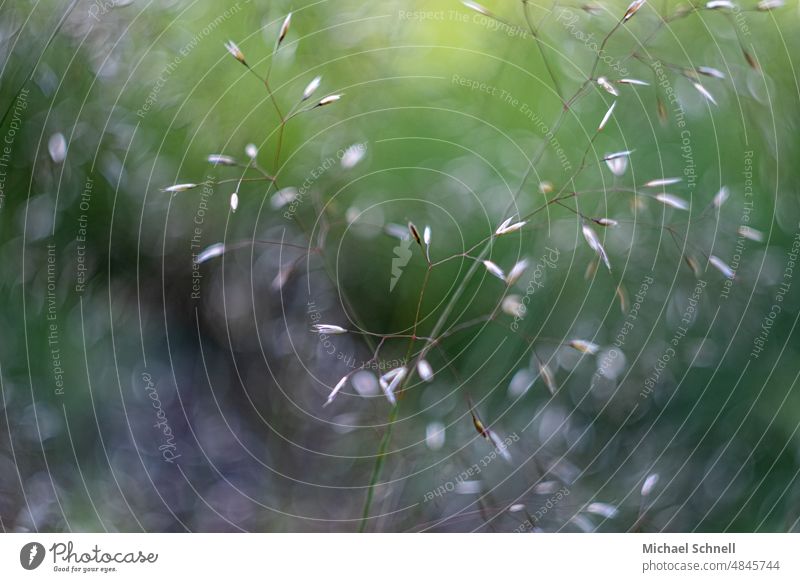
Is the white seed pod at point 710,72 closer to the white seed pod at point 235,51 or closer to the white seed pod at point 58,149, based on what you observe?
the white seed pod at point 235,51

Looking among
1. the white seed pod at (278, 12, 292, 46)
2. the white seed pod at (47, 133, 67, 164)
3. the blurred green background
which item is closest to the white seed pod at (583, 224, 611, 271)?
the blurred green background

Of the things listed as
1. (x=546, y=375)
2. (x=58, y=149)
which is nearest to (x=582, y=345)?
(x=546, y=375)

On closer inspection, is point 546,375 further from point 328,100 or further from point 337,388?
point 328,100

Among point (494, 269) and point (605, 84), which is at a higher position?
point (605, 84)

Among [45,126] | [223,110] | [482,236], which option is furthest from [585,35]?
[45,126]

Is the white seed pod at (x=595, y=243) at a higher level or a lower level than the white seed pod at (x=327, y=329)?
higher

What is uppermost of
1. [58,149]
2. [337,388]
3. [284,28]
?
[284,28]

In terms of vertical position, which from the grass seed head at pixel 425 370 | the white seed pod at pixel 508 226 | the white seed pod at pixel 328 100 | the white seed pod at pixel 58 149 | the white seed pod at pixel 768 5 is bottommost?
the grass seed head at pixel 425 370

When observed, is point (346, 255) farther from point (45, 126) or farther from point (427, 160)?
point (45, 126)

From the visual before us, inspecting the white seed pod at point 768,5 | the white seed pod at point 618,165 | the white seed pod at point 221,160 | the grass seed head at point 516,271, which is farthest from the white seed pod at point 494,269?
the white seed pod at point 768,5
